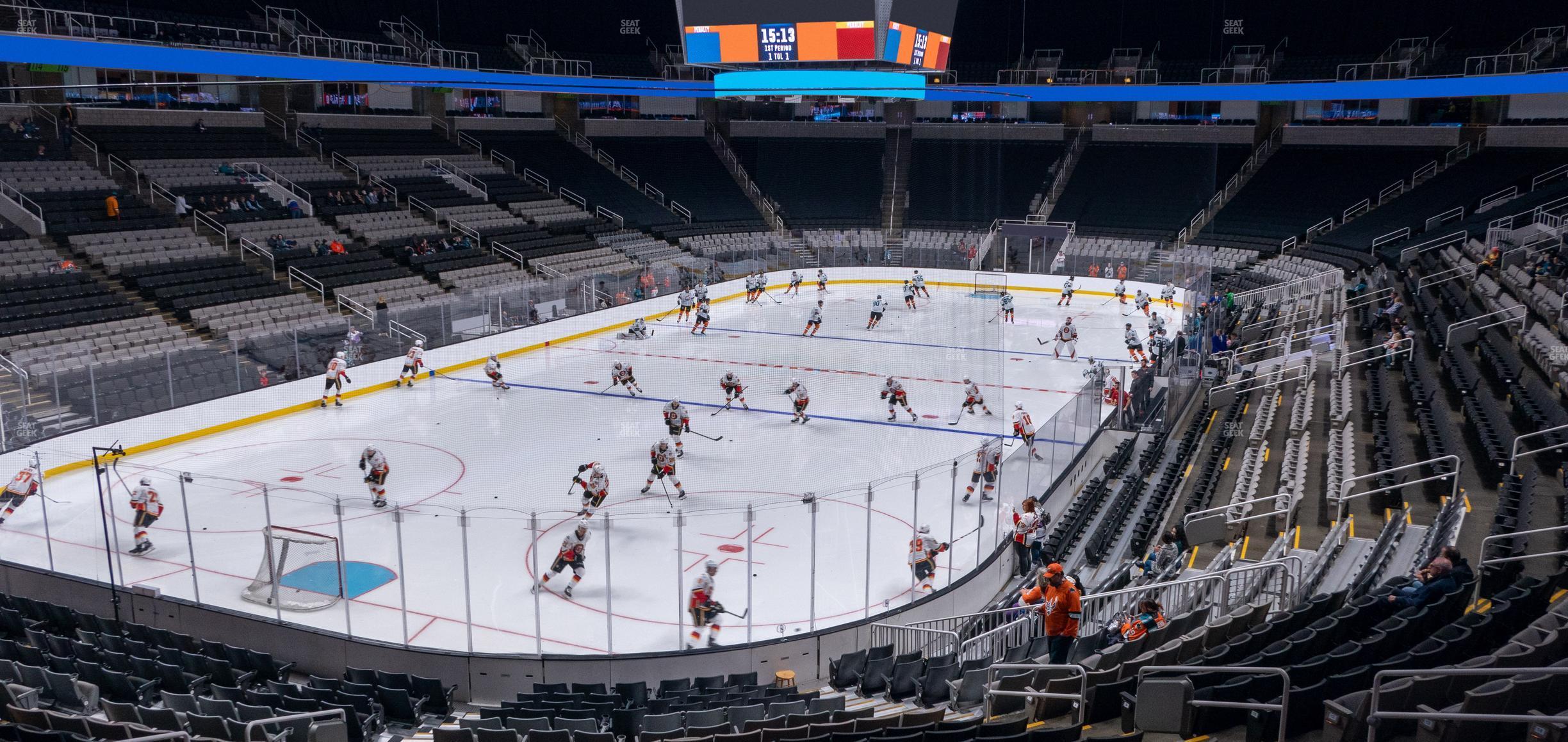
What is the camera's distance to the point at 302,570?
10125mm

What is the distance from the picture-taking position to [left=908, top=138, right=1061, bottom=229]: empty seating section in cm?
4122

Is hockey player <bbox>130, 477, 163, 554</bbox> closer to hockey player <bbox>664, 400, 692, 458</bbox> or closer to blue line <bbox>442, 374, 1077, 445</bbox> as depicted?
hockey player <bbox>664, 400, 692, 458</bbox>

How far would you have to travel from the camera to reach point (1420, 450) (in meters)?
13.0

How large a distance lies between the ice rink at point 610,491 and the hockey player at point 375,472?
18.0 inches

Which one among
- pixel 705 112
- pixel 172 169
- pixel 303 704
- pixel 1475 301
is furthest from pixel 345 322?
pixel 705 112

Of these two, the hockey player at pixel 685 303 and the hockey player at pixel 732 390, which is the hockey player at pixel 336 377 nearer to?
the hockey player at pixel 732 390

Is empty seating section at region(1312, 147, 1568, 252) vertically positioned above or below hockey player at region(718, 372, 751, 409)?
above

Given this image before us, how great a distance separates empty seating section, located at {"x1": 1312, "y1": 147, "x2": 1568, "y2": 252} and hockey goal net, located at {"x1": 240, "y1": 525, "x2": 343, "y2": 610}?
3034 centimetres

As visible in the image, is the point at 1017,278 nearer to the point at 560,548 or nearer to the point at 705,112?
the point at 705,112

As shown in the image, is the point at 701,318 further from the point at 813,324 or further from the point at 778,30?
the point at 778,30

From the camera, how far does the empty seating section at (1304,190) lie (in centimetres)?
3578

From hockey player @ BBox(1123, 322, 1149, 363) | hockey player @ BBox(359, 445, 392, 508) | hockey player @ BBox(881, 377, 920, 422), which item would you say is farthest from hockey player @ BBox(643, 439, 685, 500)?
hockey player @ BBox(1123, 322, 1149, 363)

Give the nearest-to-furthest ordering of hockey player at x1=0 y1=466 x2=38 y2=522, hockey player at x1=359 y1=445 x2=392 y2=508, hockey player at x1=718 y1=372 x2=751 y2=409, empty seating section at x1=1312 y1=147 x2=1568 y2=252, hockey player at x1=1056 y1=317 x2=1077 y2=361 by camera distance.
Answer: hockey player at x1=0 y1=466 x2=38 y2=522 < hockey player at x1=359 y1=445 x2=392 y2=508 < hockey player at x1=718 y1=372 x2=751 y2=409 < hockey player at x1=1056 y1=317 x2=1077 y2=361 < empty seating section at x1=1312 y1=147 x2=1568 y2=252

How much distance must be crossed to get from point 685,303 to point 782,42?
33.4ft
